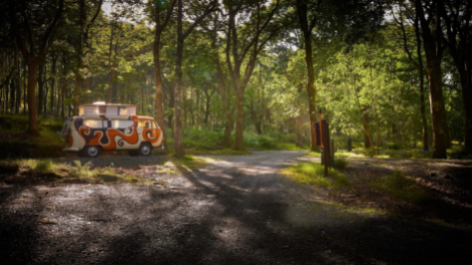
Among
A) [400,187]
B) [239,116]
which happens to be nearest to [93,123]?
[239,116]

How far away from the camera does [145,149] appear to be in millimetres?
16203

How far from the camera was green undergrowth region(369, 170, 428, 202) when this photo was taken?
25.4 feet

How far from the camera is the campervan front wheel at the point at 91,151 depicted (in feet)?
46.9

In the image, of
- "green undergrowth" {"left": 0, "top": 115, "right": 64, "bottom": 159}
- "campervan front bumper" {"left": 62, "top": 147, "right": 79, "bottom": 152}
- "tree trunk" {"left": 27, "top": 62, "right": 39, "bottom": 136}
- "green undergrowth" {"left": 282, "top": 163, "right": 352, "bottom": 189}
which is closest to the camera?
"green undergrowth" {"left": 0, "top": 115, "right": 64, "bottom": 159}

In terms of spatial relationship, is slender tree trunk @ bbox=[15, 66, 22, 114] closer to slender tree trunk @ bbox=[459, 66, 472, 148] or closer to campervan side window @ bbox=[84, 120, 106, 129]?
campervan side window @ bbox=[84, 120, 106, 129]

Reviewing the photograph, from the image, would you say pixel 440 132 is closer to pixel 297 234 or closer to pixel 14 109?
pixel 297 234

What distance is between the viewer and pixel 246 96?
1421 inches

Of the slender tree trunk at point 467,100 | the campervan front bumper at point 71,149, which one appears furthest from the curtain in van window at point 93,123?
the slender tree trunk at point 467,100

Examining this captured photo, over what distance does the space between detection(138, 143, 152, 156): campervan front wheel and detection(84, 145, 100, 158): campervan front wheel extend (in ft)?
7.56

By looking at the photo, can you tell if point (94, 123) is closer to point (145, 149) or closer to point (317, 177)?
point (145, 149)

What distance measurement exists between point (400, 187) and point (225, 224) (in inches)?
268

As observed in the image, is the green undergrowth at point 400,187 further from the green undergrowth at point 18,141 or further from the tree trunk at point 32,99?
the green undergrowth at point 18,141

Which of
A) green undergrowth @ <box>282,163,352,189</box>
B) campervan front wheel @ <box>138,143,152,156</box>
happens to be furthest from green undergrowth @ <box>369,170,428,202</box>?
campervan front wheel @ <box>138,143,152,156</box>

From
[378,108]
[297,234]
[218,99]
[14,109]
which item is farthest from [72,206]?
[218,99]
